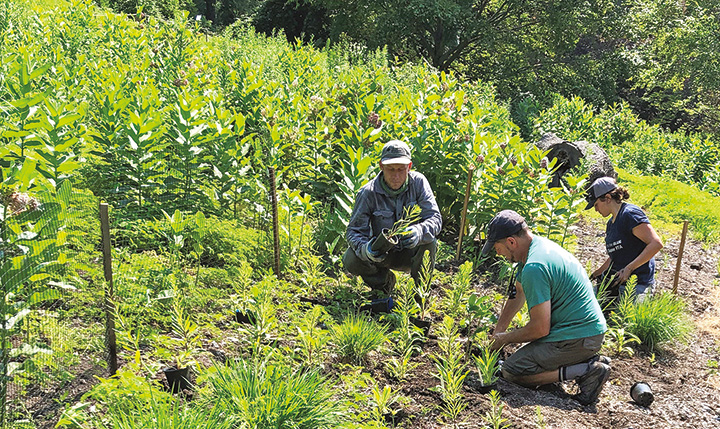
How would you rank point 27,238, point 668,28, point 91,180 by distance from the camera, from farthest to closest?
1. point 668,28
2. point 91,180
3. point 27,238

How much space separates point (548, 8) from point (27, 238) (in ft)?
67.4

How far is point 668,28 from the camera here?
75.2 ft

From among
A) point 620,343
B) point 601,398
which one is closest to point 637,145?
point 620,343

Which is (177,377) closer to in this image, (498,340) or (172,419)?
(172,419)

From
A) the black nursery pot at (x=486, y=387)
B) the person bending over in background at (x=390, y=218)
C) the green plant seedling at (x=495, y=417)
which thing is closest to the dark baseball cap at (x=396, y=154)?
the person bending over in background at (x=390, y=218)

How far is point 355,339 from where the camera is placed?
421 cm

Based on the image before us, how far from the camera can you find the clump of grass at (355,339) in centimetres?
420

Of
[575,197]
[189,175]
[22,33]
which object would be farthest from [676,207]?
[22,33]

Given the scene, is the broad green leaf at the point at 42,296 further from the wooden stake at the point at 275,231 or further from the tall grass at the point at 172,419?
the wooden stake at the point at 275,231

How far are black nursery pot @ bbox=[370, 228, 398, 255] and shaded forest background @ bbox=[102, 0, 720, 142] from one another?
51.9 feet

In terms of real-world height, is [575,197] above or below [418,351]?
above

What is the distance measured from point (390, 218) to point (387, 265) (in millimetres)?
436

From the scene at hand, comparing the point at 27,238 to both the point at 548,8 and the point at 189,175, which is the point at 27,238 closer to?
the point at 189,175

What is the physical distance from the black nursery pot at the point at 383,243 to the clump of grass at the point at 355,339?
2.27 ft
